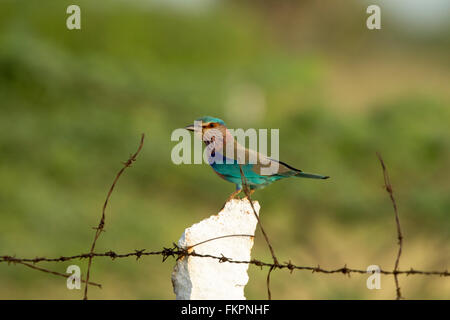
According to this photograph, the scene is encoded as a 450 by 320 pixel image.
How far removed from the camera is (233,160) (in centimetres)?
314

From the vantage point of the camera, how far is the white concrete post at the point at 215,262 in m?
2.86

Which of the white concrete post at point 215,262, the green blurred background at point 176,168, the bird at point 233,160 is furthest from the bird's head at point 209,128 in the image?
the green blurred background at point 176,168

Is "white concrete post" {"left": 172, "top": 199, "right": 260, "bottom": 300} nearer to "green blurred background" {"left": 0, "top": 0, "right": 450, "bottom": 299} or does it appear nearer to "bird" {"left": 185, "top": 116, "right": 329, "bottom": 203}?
"bird" {"left": 185, "top": 116, "right": 329, "bottom": 203}

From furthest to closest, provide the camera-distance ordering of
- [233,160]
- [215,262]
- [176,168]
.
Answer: [176,168] < [233,160] < [215,262]

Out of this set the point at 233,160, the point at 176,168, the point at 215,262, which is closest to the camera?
the point at 215,262

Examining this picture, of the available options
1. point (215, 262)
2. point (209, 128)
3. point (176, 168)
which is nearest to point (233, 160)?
point (209, 128)

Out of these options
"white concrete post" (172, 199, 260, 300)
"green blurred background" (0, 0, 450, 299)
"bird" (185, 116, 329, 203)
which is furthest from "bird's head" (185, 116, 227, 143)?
"green blurred background" (0, 0, 450, 299)

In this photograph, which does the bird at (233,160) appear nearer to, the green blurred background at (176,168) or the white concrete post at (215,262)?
the white concrete post at (215,262)

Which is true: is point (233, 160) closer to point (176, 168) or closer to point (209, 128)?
point (209, 128)

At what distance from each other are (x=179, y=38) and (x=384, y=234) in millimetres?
8763

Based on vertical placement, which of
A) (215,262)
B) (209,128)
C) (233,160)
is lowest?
(215,262)

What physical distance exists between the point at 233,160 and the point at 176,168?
36.1 ft

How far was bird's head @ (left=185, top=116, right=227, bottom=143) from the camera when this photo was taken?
10.4 feet

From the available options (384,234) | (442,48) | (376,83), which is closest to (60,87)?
(384,234)
